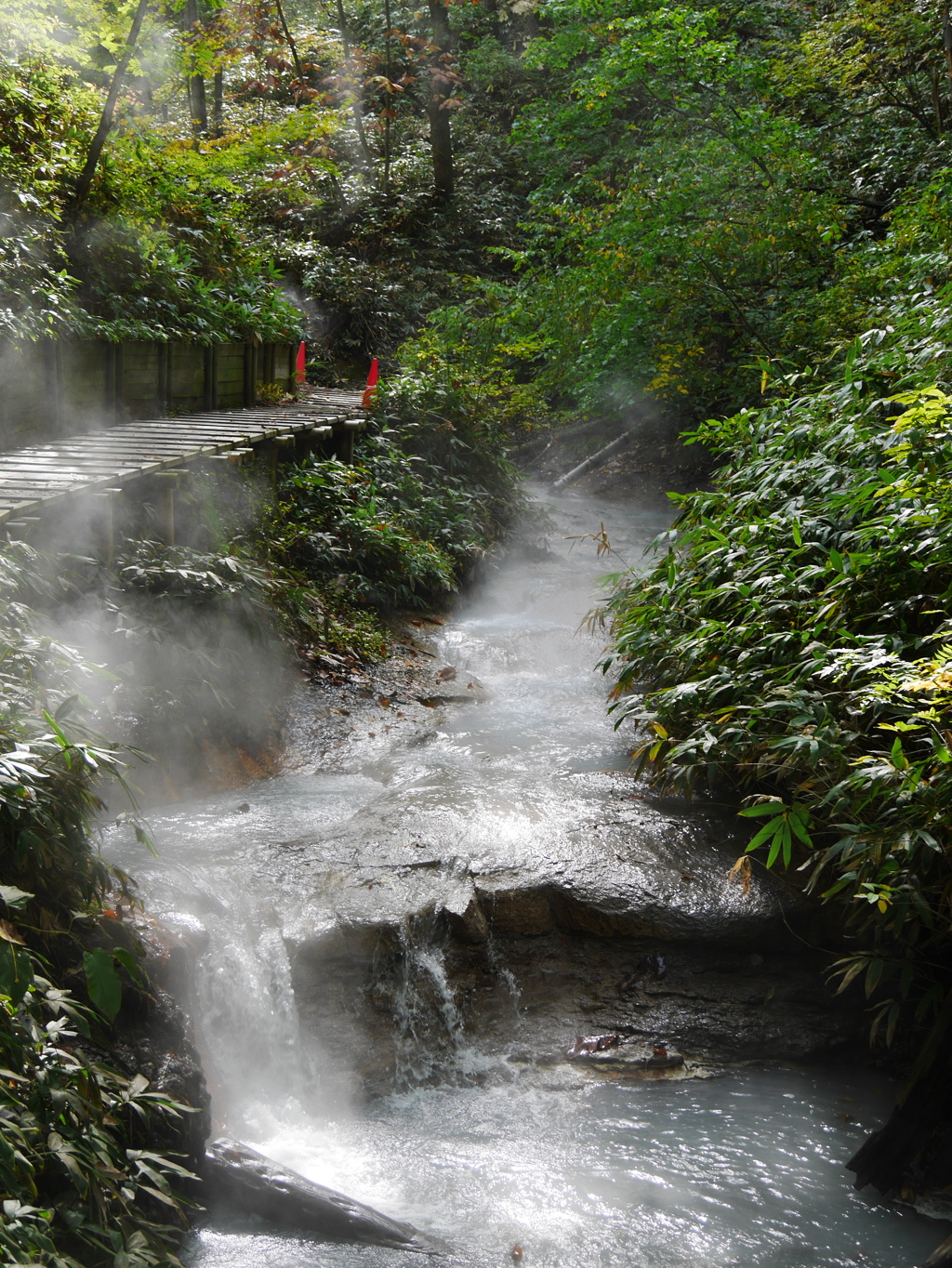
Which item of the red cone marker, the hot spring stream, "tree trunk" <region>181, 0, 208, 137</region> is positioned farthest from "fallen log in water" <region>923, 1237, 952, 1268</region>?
"tree trunk" <region>181, 0, 208, 137</region>

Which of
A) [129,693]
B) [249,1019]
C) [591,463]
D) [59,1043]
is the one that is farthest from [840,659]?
[591,463]

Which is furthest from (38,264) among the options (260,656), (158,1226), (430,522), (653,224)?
(653,224)

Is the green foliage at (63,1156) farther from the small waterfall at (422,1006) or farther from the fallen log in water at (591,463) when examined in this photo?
the fallen log in water at (591,463)

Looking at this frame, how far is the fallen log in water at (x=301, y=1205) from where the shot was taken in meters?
3.82

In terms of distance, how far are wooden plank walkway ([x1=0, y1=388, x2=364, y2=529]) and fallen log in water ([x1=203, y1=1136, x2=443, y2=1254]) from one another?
3.57 m

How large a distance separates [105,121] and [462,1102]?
28.4ft

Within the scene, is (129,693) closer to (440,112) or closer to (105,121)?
(105,121)

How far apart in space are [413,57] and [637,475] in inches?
545

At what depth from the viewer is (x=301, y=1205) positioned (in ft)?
12.6

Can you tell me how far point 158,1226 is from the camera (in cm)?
331

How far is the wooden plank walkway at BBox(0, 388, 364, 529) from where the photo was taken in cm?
568

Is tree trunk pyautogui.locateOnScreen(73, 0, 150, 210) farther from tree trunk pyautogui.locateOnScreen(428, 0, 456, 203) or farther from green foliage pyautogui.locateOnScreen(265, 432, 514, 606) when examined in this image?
tree trunk pyautogui.locateOnScreen(428, 0, 456, 203)

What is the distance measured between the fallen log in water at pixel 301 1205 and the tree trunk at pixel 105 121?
8524 mm

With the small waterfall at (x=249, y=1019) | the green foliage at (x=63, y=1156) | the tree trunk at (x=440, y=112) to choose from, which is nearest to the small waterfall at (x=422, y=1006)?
the small waterfall at (x=249, y=1019)
